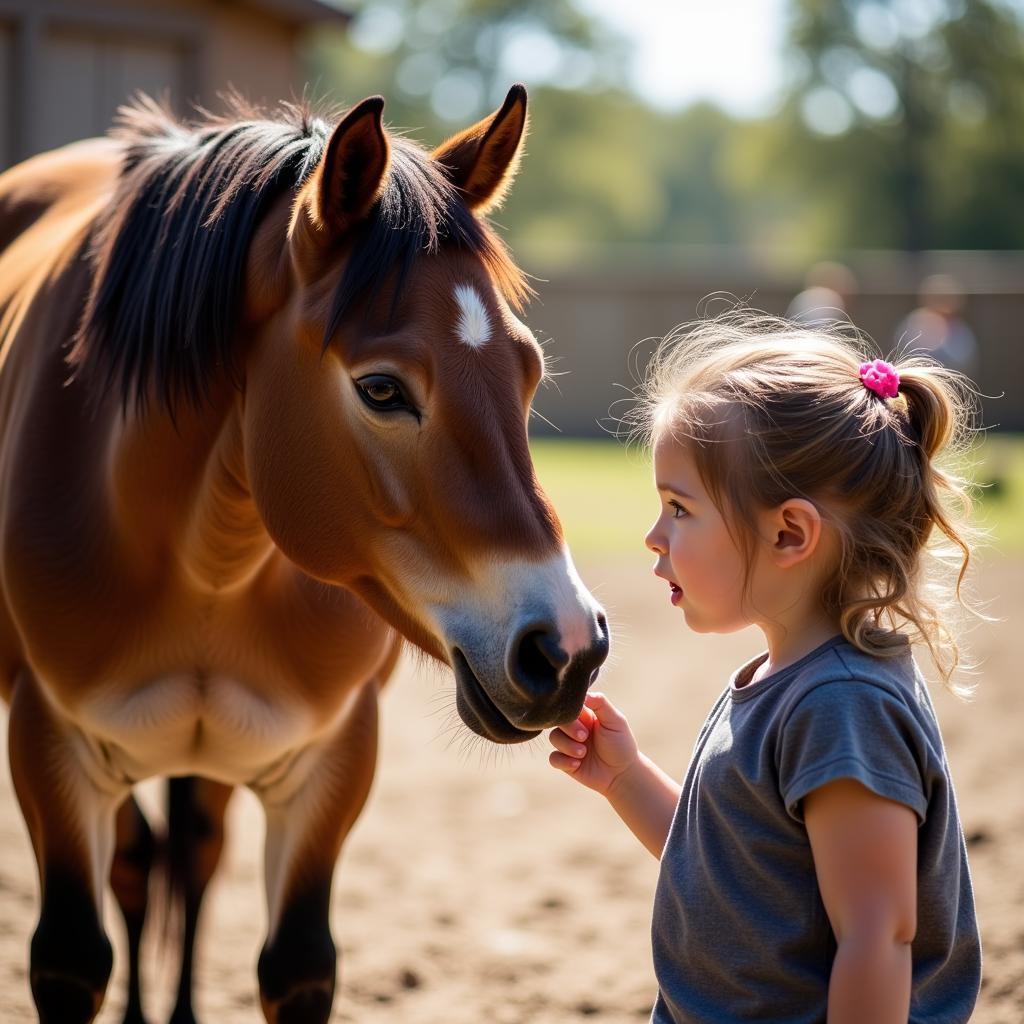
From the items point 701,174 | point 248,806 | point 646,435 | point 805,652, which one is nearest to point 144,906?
point 248,806

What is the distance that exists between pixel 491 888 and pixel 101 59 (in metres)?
5.65

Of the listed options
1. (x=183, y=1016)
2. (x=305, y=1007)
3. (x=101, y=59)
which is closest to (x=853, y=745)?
(x=305, y=1007)

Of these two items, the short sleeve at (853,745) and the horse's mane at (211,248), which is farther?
the horse's mane at (211,248)

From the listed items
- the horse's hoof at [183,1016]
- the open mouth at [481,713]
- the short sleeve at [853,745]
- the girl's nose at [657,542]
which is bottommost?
the horse's hoof at [183,1016]

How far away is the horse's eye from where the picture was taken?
190cm

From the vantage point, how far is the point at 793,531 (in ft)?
5.29

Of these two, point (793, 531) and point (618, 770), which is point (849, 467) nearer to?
point (793, 531)

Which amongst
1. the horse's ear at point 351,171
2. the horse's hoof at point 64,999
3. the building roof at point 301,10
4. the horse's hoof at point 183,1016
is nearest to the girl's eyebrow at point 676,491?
the horse's ear at point 351,171

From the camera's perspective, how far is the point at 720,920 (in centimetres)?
161

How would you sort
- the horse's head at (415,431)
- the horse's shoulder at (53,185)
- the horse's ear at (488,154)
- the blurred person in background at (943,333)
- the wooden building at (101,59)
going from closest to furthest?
the horse's head at (415,431) < the horse's ear at (488,154) < the horse's shoulder at (53,185) < the wooden building at (101,59) < the blurred person in background at (943,333)

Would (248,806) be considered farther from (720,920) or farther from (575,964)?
(720,920)

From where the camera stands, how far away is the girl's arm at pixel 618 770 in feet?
6.26

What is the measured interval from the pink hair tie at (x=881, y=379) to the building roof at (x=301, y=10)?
7156 mm

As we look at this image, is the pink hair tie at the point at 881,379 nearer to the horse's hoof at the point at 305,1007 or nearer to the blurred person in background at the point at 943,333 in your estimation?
the horse's hoof at the point at 305,1007
